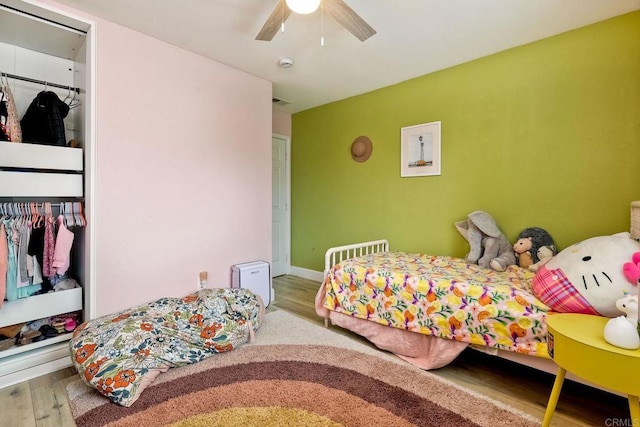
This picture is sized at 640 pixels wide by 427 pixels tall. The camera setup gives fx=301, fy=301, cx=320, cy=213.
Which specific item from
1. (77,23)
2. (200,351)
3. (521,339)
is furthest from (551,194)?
(77,23)

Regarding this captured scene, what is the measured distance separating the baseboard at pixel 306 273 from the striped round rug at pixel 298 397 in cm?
197

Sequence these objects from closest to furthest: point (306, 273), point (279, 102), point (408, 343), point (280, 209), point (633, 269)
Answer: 1. point (633, 269)
2. point (408, 343)
3. point (279, 102)
4. point (306, 273)
5. point (280, 209)

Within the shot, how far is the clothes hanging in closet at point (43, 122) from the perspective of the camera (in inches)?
86.2

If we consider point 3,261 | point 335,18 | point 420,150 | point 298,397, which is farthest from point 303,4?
point 3,261

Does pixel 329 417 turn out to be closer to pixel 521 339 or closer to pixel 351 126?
pixel 521 339

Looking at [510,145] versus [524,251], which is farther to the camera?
[510,145]

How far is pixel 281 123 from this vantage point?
4.54m

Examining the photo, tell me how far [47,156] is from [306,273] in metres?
3.17

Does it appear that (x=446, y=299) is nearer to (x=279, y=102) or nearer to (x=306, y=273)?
(x=306, y=273)

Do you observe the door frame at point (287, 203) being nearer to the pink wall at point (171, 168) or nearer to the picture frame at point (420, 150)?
the pink wall at point (171, 168)

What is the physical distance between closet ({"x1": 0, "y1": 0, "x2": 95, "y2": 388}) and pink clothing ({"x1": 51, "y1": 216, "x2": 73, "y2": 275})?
0.13m

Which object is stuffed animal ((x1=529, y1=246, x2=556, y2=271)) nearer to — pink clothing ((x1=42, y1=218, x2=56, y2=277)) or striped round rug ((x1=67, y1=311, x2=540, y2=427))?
striped round rug ((x1=67, y1=311, x2=540, y2=427))

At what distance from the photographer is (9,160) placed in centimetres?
198

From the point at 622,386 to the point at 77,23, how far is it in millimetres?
3692
